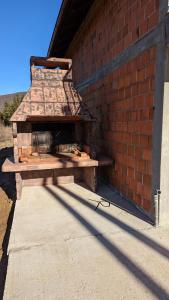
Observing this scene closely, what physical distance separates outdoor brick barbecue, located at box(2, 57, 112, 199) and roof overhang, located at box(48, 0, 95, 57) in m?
1.40

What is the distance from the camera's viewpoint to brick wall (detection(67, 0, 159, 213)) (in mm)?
3454

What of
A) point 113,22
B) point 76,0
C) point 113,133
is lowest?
point 113,133

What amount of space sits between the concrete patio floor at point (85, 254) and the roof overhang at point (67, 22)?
4814 mm

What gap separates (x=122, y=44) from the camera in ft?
14.0

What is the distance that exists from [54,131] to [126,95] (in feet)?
6.97

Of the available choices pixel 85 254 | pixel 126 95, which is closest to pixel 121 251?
pixel 85 254

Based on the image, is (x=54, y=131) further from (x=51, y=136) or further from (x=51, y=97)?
(x=51, y=97)

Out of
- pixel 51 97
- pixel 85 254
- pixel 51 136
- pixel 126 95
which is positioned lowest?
pixel 85 254

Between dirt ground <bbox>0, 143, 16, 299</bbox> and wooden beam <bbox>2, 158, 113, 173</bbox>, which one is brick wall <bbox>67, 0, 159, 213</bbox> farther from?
dirt ground <bbox>0, 143, 16, 299</bbox>

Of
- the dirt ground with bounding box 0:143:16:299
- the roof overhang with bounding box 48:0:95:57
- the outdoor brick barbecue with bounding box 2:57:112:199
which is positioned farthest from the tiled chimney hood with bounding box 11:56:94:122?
the dirt ground with bounding box 0:143:16:299

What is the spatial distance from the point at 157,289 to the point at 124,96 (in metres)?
3.16

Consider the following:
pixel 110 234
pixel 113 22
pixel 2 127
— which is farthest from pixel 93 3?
pixel 2 127

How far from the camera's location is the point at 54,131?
18.4ft

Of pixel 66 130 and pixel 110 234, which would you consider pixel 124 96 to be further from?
pixel 110 234
